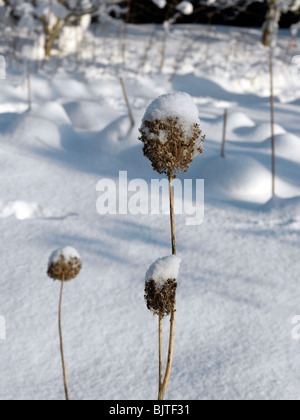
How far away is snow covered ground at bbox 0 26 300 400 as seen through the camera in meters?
1.27

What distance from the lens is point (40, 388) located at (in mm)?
1212

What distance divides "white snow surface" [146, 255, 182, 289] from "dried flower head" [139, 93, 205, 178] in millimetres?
→ 131

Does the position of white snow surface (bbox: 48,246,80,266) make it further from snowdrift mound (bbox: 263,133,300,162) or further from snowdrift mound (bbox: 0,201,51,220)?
snowdrift mound (bbox: 263,133,300,162)

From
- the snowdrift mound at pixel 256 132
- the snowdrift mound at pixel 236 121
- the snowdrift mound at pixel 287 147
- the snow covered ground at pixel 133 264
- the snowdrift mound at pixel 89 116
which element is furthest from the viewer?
the snowdrift mound at pixel 89 116

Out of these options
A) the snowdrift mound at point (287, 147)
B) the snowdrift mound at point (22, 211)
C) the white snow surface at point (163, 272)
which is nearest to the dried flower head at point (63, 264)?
the white snow surface at point (163, 272)

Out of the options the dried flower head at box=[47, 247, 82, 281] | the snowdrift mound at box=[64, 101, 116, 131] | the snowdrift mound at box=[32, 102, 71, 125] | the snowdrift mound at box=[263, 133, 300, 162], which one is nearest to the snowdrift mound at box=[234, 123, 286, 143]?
the snowdrift mound at box=[263, 133, 300, 162]

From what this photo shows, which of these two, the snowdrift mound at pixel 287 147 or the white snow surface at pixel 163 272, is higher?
the white snow surface at pixel 163 272

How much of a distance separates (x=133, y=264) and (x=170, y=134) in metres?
1.07

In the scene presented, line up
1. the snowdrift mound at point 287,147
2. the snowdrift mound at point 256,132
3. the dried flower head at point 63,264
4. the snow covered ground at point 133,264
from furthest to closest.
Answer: the snowdrift mound at point 256,132, the snowdrift mound at point 287,147, the snow covered ground at point 133,264, the dried flower head at point 63,264

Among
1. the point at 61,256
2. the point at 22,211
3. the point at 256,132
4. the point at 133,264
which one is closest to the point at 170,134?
the point at 61,256

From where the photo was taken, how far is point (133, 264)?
68.1 inches

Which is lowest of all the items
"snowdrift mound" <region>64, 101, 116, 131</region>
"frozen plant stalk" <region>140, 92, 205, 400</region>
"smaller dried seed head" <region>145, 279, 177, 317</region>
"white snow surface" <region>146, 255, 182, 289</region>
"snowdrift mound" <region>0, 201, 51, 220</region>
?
"snowdrift mound" <region>64, 101, 116, 131</region>

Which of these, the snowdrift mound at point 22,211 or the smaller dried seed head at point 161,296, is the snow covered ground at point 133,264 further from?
the smaller dried seed head at point 161,296

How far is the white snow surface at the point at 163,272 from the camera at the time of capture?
0.72 meters
